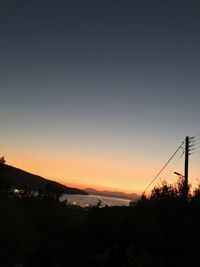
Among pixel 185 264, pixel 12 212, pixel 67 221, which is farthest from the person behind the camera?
pixel 12 212

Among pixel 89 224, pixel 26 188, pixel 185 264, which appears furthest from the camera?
pixel 26 188

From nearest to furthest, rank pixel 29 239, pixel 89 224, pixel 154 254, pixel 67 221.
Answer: pixel 154 254 → pixel 89 224 → pixel 29 239 → pixel 67 221

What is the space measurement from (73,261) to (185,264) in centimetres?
442

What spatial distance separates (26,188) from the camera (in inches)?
1655

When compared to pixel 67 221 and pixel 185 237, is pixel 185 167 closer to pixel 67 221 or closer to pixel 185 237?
pixel 67 221

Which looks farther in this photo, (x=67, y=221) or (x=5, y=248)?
(x=67, y=221)

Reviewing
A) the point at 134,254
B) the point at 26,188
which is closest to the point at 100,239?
the point at 134,254

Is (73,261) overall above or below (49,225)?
below

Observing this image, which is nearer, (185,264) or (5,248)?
(185,264)

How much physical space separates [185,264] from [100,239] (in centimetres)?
431

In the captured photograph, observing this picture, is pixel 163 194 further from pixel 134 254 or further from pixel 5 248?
pixel 5 248

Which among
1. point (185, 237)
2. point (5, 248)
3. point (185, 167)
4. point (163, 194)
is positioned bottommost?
point (5, 248)

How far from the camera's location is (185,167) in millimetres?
29469

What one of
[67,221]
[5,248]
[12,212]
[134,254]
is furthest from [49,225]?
[134,254]
